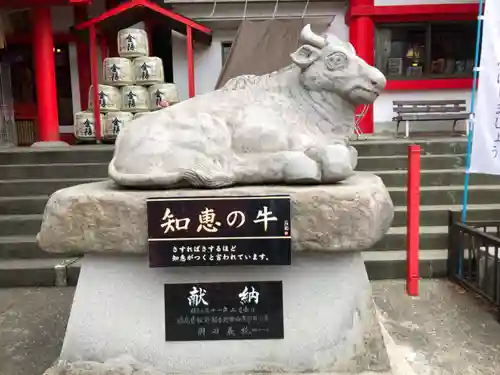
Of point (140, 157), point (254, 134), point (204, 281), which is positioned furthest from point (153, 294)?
point (254, 134)

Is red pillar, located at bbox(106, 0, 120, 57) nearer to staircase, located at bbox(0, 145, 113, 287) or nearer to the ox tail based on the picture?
staircase, located at bbox(0, 145, 113, 287)

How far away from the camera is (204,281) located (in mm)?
2408

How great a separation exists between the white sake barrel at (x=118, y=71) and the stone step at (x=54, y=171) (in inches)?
81.0

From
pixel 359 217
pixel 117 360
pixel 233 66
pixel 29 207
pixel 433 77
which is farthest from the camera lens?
pixel 433 77

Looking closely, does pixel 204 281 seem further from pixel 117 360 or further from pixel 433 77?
pixel 433 77

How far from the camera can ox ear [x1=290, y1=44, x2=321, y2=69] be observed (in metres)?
2.46

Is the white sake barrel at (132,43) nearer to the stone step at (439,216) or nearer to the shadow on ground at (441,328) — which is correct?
the stone step at (439,216)

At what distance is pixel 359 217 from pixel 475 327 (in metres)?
1.58

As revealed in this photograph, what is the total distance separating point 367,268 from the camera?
428cm

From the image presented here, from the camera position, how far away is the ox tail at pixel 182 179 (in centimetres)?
235

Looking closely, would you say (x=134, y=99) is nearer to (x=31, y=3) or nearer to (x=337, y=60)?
(x=31, y=3)

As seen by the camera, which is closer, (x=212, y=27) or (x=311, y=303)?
(x=311, y=303)

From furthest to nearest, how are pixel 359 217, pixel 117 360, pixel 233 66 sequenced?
1. pixel 233 66
2. pixel 117 360
3. pixel 359 217

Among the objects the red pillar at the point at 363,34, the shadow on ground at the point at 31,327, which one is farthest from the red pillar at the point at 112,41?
the shadow on ground at the point at 31,327
